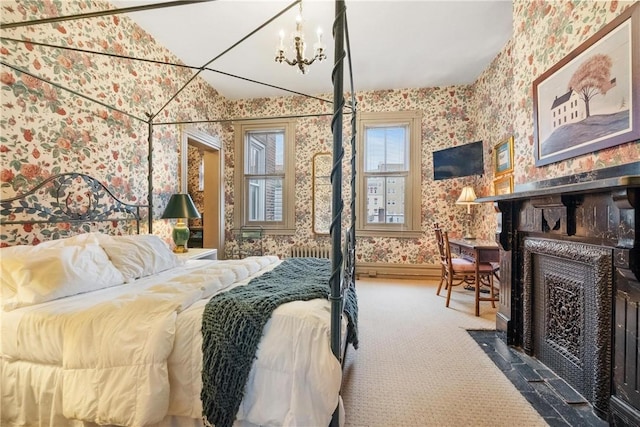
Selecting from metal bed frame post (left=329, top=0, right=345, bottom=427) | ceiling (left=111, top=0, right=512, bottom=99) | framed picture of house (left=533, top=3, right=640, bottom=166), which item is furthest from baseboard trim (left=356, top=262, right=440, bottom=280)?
metal bed frame post (left=329, top=0, right=345, bottom=427)

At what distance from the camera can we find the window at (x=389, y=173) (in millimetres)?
4586

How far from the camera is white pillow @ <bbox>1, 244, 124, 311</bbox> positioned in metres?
1.50

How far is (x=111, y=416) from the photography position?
122cm

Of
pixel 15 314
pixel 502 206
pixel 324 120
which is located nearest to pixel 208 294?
pixel 15 314

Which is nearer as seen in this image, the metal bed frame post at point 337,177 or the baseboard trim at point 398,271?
the metal bed frame post at point 337,177

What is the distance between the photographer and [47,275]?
1.56 meters

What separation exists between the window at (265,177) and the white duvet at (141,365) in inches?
139

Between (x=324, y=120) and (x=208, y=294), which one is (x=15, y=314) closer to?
(x=208, y=294)

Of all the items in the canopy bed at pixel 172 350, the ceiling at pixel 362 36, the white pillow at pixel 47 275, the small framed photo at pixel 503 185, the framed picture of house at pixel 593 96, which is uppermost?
the ceiling at pixel 362 36

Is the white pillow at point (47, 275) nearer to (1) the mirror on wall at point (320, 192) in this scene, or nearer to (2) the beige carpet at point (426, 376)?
(2) the beige carpet at point (426, 376)

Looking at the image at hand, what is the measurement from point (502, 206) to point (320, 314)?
1930mm

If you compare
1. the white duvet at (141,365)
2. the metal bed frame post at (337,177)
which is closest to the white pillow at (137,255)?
the white duvet at (141,365)

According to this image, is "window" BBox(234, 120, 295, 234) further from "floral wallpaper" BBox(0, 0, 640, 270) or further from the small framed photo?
the small framed photo

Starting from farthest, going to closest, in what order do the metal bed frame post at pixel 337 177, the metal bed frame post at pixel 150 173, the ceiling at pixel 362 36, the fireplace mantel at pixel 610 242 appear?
1. the metal bed frame post at pixel 150 173
2. the ceiling at pixel 362 36
3. the fireplace mantel at pixel 610 242
4. the metal bed frame post at pixel 337 177
